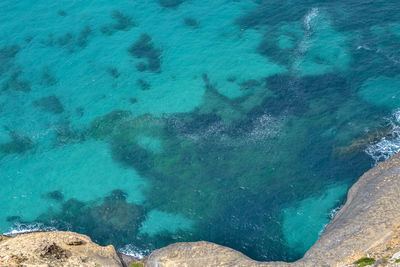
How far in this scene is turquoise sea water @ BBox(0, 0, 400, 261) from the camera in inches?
2085

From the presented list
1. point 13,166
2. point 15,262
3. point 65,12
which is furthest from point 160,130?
point 65,12

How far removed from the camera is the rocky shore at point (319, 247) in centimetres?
4000

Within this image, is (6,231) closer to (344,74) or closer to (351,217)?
(351,217)

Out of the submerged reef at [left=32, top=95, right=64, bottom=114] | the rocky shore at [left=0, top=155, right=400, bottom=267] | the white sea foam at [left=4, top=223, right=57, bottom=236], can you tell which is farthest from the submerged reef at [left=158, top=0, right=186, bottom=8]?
the rocky shore at [left=0, top=155, right=400, bottom=267]

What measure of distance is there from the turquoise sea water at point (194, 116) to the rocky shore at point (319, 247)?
14.5 feet

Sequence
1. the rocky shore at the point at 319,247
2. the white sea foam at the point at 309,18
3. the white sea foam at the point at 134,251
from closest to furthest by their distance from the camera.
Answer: the rocky shore at the point at 319,247
the white sea foam at the point at 134,251
the white sea foam at the point at 309,18

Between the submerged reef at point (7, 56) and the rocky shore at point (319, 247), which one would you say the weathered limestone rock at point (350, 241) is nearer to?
the rocky shore at point (319, 247)

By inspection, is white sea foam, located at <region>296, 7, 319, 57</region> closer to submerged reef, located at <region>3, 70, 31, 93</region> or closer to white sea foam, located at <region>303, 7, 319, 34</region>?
white sea foam, located at <region>303, 7, 319, 34</region>

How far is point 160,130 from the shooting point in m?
61.7

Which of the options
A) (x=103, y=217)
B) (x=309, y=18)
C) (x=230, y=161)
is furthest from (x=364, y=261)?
(x=309, y=18)

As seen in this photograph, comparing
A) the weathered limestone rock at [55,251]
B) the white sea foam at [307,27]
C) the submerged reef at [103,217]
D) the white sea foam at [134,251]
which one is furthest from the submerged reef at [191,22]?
the weathered limestone rock at [55,251]

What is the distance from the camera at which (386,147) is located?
56.2 m

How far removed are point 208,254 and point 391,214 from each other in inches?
773

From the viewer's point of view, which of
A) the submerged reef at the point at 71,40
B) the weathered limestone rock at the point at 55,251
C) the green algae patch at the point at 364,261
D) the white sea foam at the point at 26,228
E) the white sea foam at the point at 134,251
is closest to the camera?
the weathered limestone rock at the point at 55,251
